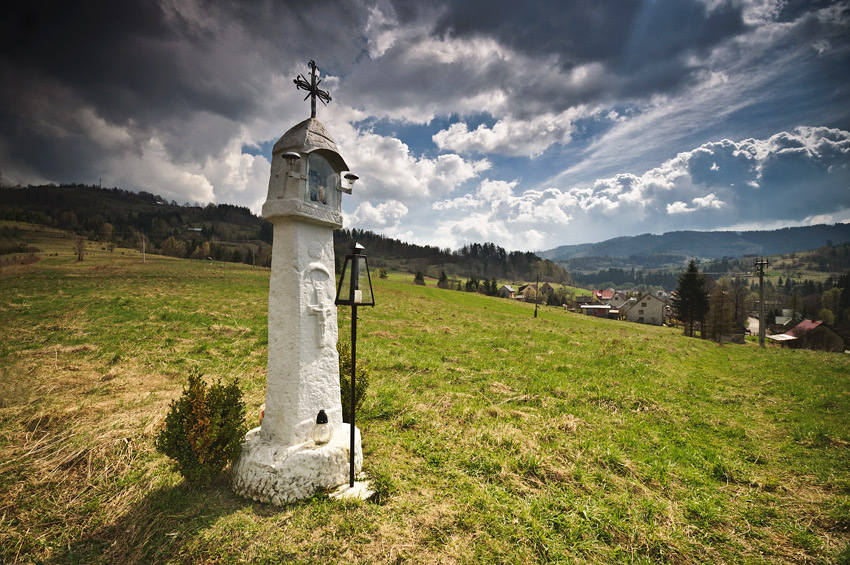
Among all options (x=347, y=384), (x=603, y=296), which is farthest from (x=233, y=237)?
(x=603, y=296)

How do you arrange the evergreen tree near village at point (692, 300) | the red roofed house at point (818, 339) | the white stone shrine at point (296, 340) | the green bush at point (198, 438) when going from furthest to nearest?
the red roofed house at point (818, 339)
the evergreen tree near village at point (692, 300)
the white stone shrine at point (296, 340)
the green bush at point (198, 438)

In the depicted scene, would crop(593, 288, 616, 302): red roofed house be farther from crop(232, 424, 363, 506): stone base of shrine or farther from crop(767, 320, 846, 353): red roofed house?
crop(232, 424, 363, 506): stone base of shrine

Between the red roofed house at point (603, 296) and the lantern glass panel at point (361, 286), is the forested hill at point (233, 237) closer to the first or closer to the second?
the red roofed house at point (603, 296)

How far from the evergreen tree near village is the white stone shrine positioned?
5098 centimetres

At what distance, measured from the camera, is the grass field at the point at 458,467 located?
13.5 ft

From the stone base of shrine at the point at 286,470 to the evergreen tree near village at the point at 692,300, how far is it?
5086 cm

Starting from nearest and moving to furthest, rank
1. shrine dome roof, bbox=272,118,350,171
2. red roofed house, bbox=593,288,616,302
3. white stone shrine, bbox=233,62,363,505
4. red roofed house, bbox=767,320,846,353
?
white stone shrine, bbox=233,62,363,505 < shrine dome roof, bbox=272,118,350,171 < red roofed house, bbox=767,320,846,353 < red roofed house, bbox=593,288,616,302

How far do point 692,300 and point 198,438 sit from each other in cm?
5389

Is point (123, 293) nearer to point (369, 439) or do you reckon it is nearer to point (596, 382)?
point (369, 439)

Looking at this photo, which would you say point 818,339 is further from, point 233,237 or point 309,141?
point 233,237

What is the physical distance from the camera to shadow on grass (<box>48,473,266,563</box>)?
3.80m

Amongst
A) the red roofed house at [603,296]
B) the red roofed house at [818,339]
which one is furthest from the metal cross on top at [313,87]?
the red roofed house at [603,296]

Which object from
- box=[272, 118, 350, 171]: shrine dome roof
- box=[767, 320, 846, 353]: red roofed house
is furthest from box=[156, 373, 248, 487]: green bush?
box=[767, 320, 846, 353]: red roofed house

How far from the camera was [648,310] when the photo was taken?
77.9 metres
